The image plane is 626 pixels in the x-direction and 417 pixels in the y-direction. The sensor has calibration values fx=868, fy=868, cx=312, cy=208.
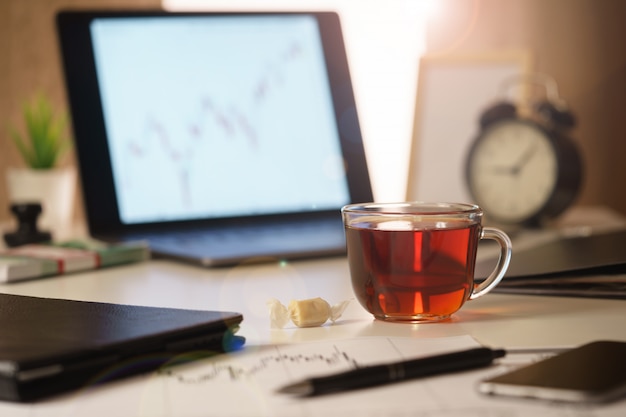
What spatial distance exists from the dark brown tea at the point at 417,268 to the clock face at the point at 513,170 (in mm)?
747

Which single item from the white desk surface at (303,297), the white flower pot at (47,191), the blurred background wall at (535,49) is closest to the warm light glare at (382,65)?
the blurred background wall at (535,49)

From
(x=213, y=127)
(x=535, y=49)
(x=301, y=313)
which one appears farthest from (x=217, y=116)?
(x=535, y=49)

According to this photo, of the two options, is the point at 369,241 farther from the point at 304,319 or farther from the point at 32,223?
the point at 32,223

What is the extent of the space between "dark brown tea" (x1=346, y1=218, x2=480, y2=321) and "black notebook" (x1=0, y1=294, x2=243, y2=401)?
12cm

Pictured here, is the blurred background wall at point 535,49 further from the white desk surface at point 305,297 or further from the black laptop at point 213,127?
the white desk surface at point 305,297

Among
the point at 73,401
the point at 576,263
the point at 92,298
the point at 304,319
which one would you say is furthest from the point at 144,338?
the point at 576,263

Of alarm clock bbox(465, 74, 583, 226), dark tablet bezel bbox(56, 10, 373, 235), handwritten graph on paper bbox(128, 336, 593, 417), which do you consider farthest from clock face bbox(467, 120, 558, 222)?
handwritten graph on paper bbox(128, 336, 593, 417)

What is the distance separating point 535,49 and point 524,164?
0.50 m

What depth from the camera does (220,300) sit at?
30.3 inches

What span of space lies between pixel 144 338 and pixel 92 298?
0.29 metres

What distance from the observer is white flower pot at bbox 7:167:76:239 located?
144 cm

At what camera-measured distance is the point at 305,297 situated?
2.54ft

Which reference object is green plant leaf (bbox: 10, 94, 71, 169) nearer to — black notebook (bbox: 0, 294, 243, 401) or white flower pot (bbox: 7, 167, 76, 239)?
white flower pot (bbox: 7, 167, 76, 239)

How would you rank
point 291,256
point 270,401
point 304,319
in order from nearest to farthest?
point 270,401 → point 304,319 → point 291,256
